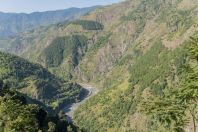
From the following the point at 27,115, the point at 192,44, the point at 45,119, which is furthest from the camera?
the point at 45,119

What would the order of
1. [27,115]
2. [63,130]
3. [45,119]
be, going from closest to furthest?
1. [27,115]
2. [45,119]
3. [63,130]

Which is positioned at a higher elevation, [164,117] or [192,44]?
[192,44]

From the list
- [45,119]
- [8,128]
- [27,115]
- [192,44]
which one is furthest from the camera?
[45,119]

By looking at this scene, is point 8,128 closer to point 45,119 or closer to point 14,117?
point 14,117

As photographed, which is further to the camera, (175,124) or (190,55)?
(175,124)

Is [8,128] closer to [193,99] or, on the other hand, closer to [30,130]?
[30,130]

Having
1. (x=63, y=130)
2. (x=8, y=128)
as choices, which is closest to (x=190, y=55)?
(x=8, y=128)

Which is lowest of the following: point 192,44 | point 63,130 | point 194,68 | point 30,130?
point 63,130

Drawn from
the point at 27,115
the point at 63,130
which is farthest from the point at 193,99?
the point at 63,130

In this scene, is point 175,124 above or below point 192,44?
→ below
